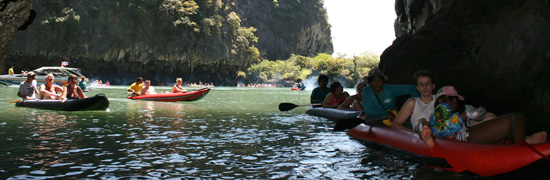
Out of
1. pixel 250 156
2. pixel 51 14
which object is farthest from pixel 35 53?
pixel 250 156

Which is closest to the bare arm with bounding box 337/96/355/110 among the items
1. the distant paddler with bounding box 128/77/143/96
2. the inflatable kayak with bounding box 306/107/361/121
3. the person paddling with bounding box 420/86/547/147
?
the inflatable kayak with bounding box 306/107/361/121

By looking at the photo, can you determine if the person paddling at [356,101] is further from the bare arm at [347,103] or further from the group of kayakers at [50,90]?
the group of kayakers at [50,90]

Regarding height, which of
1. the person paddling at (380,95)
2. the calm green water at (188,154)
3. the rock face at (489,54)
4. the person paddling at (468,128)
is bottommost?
the calm green water at (188,154)

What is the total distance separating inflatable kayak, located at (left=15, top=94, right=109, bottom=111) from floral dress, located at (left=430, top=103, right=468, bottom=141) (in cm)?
947

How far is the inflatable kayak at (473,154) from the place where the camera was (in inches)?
158

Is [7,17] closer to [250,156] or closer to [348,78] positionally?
[250,156]

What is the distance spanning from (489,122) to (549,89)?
3.08 meters

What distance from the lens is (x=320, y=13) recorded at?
3423 inches

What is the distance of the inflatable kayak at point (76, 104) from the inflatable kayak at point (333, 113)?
5.55 meters

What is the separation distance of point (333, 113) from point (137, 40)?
142 feet

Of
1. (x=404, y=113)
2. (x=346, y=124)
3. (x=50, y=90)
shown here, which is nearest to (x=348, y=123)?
(x=346, y=124)

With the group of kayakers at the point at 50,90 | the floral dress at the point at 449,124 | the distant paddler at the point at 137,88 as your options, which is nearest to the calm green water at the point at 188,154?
the floral dress at the point at 449,124

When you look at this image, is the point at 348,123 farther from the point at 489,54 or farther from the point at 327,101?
the point at 327,101

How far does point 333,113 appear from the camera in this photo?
10438 millimetres
